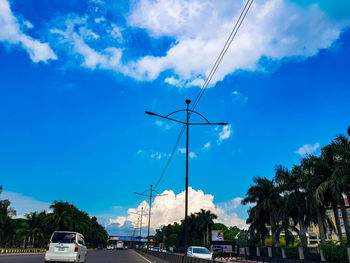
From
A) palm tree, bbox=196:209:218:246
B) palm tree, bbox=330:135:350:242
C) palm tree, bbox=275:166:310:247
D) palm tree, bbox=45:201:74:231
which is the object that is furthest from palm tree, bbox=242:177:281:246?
palm tree, bbox=196:209:218:246

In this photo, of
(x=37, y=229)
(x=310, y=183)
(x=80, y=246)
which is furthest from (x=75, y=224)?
(x=80, y=246)

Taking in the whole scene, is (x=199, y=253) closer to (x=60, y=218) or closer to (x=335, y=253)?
(x=335, y=253)

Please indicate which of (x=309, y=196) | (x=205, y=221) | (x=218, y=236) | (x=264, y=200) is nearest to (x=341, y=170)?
(x=309, y=196)

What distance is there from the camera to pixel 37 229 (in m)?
74.9

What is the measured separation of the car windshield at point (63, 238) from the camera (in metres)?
17.1

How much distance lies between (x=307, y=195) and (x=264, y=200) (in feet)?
53.2

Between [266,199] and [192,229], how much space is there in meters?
60.0

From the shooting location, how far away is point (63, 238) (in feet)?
56.6

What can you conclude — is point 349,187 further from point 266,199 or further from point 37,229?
point 37,229

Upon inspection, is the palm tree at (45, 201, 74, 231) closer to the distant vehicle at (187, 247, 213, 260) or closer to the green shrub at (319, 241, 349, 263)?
the distant vehicle at (187, 247, 213, 260)

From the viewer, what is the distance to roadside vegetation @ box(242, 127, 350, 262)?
33031 mm

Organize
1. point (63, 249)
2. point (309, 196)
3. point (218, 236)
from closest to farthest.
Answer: point (63, 249), point (309, 196), point (218, 236)

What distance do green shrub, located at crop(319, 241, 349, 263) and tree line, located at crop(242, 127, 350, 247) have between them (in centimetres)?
395

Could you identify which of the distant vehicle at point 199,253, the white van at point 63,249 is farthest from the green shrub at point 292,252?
the white van at point 63,249
